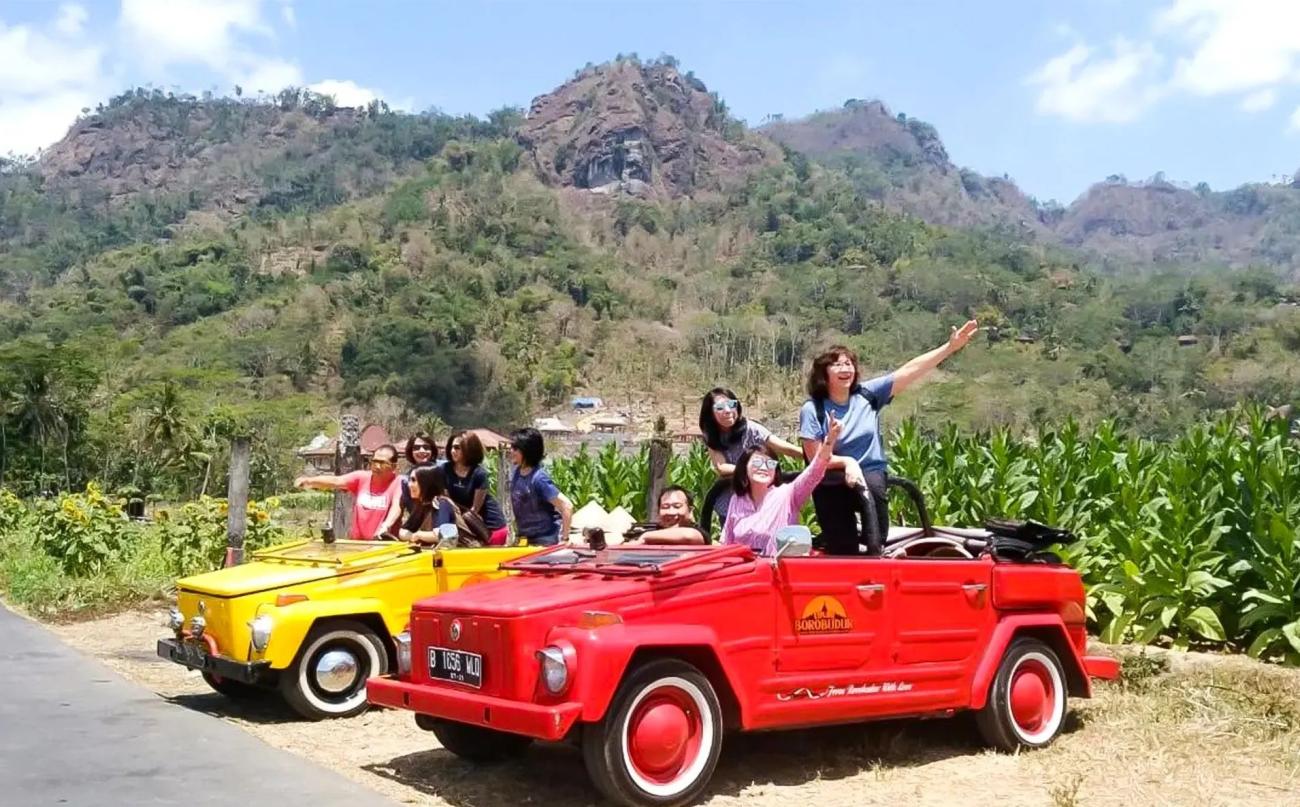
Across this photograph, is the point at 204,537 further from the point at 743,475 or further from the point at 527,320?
the point at 527,320

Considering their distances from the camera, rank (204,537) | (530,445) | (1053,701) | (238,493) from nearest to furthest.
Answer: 1. (1053,701)
2. (530,445)
3. (238,493)
4. (204,537)

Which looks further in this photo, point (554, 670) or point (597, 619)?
point (597, 619)

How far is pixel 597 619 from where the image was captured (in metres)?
5.54

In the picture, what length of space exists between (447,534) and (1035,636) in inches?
148

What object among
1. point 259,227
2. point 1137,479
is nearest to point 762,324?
point 259,227

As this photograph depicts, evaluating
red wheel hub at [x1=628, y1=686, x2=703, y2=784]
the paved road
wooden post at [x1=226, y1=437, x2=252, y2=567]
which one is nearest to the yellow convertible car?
the paved road

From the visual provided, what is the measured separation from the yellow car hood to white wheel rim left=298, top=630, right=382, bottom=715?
0.40m

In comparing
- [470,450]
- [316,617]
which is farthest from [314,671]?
[470,450]

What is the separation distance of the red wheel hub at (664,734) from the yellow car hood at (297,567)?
323cm

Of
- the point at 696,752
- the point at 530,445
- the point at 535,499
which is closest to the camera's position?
the point at 696,752

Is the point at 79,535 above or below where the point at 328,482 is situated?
below

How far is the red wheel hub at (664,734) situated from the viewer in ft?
18.1

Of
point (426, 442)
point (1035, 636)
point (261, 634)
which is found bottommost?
point (1035, 636)

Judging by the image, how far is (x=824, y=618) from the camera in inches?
243
